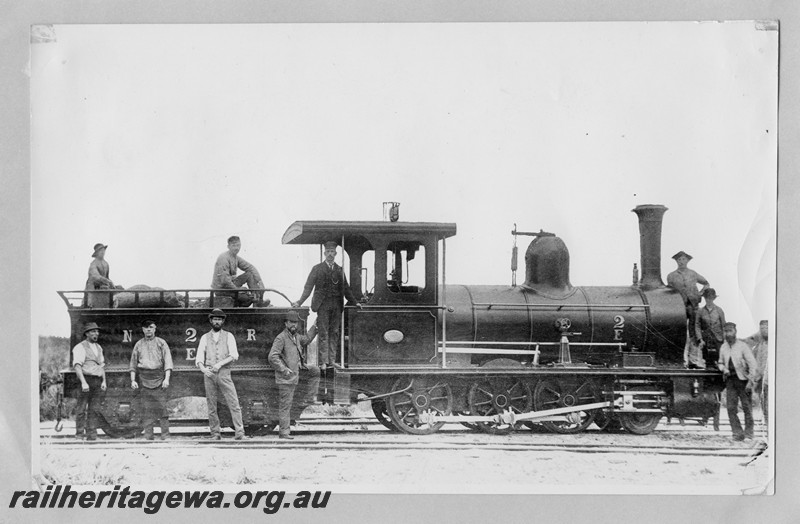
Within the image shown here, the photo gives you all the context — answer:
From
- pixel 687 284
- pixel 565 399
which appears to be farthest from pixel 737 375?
pixel 565 399

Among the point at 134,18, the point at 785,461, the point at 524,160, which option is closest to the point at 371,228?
the point at 524,160

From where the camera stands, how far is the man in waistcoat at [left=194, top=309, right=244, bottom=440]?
9.59 meters

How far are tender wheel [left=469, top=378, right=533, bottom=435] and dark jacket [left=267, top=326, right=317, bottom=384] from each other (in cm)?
219

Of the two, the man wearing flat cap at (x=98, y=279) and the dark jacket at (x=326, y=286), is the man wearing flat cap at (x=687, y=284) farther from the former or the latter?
the man wearing flat cap at (x=98, y=279)

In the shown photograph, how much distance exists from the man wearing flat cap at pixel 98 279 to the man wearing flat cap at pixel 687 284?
730 cm

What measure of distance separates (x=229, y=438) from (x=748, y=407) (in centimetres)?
640

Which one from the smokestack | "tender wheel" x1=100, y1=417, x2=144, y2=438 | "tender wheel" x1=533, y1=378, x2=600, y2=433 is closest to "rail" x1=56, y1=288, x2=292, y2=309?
A: "tender wheel" x1=100, y1=417, x2=144, y2=438

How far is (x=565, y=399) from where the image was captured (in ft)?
33.2

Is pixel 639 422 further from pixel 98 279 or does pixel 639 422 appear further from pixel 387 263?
pixel 98 279

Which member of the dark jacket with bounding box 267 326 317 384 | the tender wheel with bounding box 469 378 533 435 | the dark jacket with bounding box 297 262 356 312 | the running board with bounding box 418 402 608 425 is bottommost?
the running board with bounding box 418 402 608 425

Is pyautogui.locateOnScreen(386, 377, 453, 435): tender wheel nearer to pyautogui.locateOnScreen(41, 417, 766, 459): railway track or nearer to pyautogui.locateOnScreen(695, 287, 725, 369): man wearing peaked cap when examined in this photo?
pyautogui.locateOnScreen(41, 417, 766, 459): railway track

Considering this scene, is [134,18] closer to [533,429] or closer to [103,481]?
[103,481]

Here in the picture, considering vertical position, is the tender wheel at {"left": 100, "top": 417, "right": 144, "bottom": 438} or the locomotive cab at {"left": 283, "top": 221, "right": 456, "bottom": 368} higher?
the locomotive cab at {"left": 283, "top": 221, "right": 456, "bottom": 368}

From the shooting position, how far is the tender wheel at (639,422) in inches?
402
